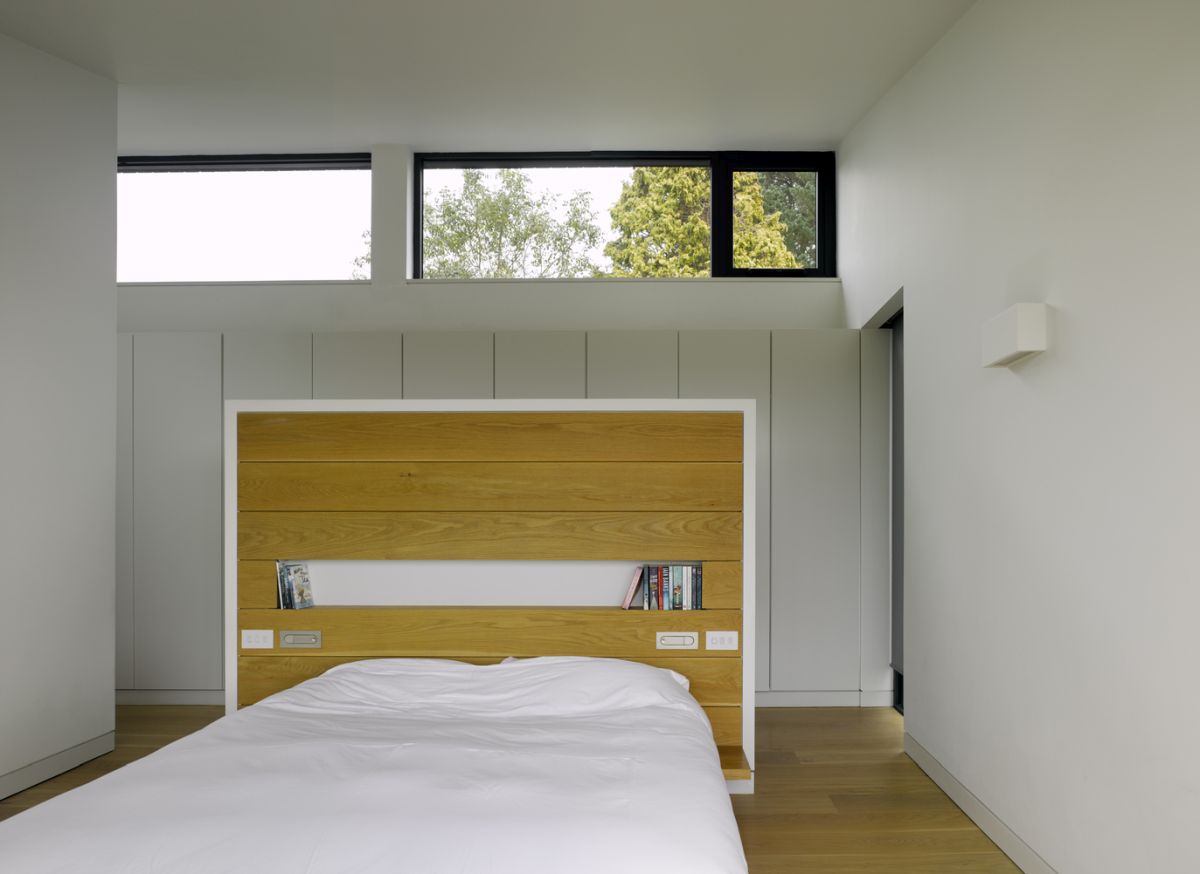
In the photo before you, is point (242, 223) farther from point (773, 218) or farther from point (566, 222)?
point (773, 218)

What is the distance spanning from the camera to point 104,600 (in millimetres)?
3926

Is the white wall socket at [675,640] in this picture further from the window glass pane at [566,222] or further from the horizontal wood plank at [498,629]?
the window glass pane at [566,222]

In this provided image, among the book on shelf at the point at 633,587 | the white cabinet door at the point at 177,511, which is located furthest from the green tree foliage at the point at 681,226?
the white cabinet door at the point at 177,511

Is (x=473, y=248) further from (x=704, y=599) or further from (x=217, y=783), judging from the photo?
(x=217, y=783)

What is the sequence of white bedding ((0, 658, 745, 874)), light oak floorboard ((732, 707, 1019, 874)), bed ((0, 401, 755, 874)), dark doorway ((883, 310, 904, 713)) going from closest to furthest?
white bedding ((0, 658, 745, 874))
light oak floorboard ((732, 707, 1019, 874))
bed ((0, 401, 755, 874))
dark doorway ((883, 310, 904, 713))

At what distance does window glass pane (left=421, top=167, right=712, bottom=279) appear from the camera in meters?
5.31

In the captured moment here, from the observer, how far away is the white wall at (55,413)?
11.4ft

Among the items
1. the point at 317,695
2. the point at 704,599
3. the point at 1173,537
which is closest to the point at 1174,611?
the point at 1173,537

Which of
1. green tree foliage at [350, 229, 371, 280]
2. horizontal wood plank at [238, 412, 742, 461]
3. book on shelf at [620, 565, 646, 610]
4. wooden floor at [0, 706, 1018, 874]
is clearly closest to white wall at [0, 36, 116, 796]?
wooden floor at [0, 706, 1018, 874]

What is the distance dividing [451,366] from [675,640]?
2232 mm

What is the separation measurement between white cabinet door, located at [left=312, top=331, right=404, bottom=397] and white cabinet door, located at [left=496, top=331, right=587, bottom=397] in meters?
0.62

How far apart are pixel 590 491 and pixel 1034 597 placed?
1649mm

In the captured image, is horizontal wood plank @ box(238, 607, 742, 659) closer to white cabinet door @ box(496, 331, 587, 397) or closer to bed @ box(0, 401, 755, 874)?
bed @ box(0, 401, 755, 874)

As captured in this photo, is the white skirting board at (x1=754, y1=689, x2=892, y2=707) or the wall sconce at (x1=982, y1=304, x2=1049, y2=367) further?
the white skirting board at (x1=754, y1=689, x2=892, y2=707)
